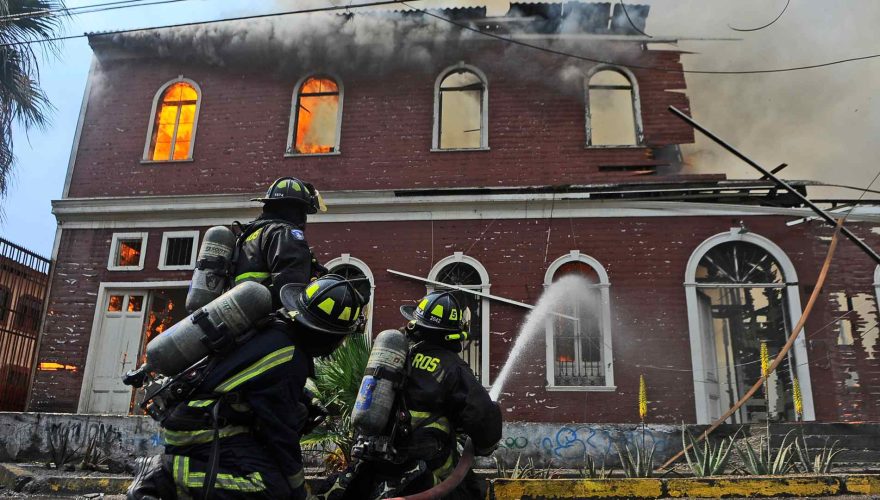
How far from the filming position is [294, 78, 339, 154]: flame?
12469 mm

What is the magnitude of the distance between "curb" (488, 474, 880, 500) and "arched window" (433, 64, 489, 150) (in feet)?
27.4

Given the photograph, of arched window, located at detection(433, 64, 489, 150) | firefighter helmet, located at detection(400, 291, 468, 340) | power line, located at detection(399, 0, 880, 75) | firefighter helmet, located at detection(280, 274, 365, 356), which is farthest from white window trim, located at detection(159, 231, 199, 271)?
firefighter helmet, located at detection(280, 274, 365, 356)

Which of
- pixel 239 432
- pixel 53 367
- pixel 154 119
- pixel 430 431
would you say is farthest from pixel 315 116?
pixel 239 432

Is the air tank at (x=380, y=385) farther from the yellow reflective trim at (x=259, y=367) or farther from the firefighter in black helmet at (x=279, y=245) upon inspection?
the yellow reflective trim at (x=259, y=367)

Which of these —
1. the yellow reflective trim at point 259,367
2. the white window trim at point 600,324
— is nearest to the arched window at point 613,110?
the white window trim at point 600,324

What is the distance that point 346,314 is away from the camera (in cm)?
295

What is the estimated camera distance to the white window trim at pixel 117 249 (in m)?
12.1

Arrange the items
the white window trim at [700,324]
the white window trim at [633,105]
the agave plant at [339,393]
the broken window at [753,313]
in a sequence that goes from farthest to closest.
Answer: the white window trim at [633,105] < the broken window at [753,313] < the white window trim at [700,324] < the agave plant at [339,393]

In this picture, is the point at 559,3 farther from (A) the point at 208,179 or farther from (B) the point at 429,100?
(A) the point at 208,179

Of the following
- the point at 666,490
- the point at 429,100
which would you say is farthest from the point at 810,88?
the point at 666,490

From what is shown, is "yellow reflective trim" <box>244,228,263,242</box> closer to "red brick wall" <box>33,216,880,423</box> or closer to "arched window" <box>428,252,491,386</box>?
"arched window" <box>428,252,491,386</box>

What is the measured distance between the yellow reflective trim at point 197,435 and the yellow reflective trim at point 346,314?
0.68 m

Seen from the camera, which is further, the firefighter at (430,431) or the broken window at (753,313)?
the broken window at (753,313)

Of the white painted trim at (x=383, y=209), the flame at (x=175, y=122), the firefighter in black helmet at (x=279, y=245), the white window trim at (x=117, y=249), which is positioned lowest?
the firefighter in black helmet at (x=279, y=245)
